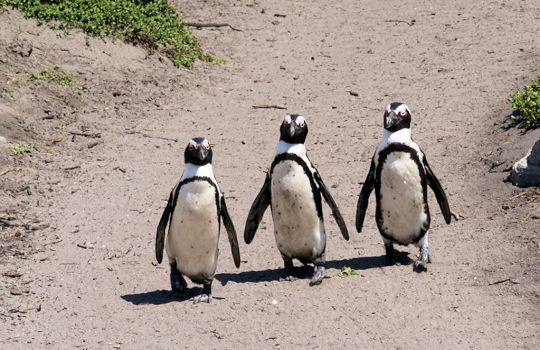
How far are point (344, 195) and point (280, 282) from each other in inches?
85.3

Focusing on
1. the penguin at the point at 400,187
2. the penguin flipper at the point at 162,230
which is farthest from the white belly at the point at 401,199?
the penguin flipper at the point at 162,230

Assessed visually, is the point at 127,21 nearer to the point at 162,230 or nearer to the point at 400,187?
the point at 162,230

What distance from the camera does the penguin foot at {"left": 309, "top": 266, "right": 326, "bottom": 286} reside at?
7.65m

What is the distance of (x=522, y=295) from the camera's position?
23.4ft

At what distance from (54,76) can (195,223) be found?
5.40m

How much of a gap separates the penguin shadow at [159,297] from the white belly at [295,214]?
836mm

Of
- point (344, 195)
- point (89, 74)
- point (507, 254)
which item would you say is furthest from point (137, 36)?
point (507, 254)

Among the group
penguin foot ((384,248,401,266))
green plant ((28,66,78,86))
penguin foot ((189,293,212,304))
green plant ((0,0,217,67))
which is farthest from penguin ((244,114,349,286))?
green plant ((0,0,217,67))

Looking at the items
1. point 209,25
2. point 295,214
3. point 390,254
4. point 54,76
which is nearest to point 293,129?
point 295,214

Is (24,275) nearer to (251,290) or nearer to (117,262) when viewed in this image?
(117,262)

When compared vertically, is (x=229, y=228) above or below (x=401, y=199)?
below

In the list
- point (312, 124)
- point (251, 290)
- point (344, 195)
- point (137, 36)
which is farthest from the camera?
point (137, 36)

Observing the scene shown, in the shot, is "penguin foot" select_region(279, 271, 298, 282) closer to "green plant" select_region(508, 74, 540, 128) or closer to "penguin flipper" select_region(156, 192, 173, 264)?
"penguin flipper" select_region(156, 192, 173, 264)

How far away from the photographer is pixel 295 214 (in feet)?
25.1
